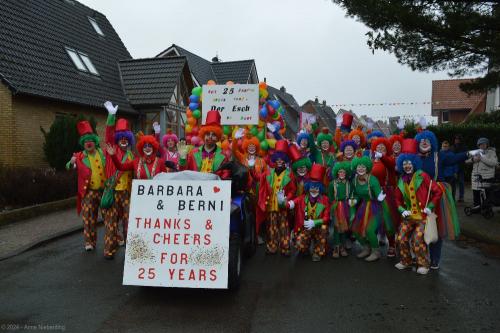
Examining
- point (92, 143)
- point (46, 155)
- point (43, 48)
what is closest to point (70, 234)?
point (92, 143)

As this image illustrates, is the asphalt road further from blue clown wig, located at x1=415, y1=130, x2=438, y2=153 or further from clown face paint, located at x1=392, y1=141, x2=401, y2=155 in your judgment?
clown face paint, located at x1=392, y1=141, x2=401, y2=155

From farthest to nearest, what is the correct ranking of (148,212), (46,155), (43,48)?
(43,48), (46,155), (148,212)

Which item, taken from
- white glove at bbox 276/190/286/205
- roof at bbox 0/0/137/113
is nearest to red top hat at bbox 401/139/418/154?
white glove at bbox 276/190/286/205

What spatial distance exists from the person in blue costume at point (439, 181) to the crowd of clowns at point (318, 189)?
12 millimetres

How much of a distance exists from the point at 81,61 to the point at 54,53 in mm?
1497

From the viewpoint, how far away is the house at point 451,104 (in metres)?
36.3

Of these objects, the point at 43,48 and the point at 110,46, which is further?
the point at 110,46

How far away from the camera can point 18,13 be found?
14.2m

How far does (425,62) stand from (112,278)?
6214 mm

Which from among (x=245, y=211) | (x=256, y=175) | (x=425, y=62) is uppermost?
(x=425, y=62)

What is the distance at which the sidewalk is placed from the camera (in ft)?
22.8

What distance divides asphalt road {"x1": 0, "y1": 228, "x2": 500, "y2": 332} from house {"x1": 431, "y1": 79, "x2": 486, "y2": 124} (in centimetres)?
3284

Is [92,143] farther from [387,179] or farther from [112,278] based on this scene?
[387,179]

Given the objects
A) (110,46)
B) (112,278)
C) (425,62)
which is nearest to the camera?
(112,278)
